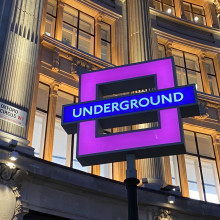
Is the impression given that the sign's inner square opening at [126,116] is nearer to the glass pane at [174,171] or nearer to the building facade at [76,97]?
the building facade at [76,97]

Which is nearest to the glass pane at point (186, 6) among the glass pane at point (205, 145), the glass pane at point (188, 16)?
the glass pane at point (188, 16)

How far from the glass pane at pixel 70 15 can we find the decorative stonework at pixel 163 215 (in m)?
7.23

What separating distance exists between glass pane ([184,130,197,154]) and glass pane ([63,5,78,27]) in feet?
18.8

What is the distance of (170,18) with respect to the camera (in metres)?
17.0

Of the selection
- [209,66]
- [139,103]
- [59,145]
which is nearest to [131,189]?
[139,103]

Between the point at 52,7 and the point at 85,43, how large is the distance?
5.54 ft

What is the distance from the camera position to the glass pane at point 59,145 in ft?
36.5

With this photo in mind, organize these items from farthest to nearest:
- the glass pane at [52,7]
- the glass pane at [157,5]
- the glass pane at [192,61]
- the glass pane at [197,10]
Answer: the glass pane at [197,10]
the glass pane at [157,5]
the glass pane at [192,61]
the glass pane at [52,7]

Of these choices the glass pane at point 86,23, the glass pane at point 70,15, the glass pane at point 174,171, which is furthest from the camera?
the glass pane at point 86,23

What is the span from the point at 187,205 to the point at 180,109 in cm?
696

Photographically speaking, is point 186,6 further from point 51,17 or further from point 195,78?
point 51,17

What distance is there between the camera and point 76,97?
41.5 feet

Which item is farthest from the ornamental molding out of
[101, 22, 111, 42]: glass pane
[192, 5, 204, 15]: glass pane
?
[192, 5, 204, 15]: glass pane

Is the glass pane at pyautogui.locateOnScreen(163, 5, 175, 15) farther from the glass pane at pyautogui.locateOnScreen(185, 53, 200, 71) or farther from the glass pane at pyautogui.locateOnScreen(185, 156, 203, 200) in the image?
the glass pane at pyautogui.locateOnScreen(185, 156, 203, 200)
